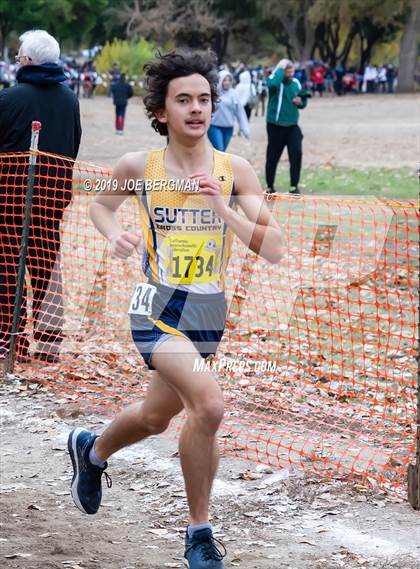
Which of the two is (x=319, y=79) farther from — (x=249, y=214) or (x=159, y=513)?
(x=249, y=214)

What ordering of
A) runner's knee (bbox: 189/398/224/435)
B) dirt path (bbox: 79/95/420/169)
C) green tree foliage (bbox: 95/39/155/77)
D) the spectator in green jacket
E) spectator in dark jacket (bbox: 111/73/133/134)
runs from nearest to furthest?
runner's knee (bbox: 189/398/224/435) < the spectator in green jacket < dirt path (bbox: 79/95/420/169) < spectator in dark jacket (bbox: 111/73/133/134) < green tree foliage (bbox: 95/39/155/77)

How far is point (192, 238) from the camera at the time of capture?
4812mm

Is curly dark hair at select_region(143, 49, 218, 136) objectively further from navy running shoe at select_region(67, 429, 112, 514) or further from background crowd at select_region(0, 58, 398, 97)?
background crowd at select_region(0, 58, 398, 97)

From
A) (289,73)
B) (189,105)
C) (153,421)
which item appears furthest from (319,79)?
(153,421)

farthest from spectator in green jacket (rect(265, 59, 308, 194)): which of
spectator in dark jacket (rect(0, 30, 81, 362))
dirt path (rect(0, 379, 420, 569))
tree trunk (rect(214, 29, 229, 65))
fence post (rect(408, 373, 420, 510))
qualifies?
tree trunk (rect(214, 29, 229, 65))

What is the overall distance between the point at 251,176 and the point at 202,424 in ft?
3.89

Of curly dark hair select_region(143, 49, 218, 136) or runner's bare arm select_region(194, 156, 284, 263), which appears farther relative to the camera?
curly dark hair select_region(143, 49, 218, 136)

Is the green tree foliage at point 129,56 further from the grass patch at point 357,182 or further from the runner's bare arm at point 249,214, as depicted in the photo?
the runner's bare arm at point 249,214

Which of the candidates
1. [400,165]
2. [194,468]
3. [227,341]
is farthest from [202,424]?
[400,165]

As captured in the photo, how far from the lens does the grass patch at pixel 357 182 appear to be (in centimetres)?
1884

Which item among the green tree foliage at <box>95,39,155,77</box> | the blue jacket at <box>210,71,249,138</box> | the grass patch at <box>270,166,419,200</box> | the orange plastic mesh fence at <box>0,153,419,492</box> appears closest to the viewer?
the orange plastic mesh fence at <box>0,153,419,492</box>

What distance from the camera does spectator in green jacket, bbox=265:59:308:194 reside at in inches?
650

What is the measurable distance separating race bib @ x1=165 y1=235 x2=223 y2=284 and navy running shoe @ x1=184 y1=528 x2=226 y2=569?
1.09m

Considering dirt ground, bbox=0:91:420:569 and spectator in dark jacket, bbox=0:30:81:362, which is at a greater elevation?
spectator in dark jacket, bbox=0:30:81:362
